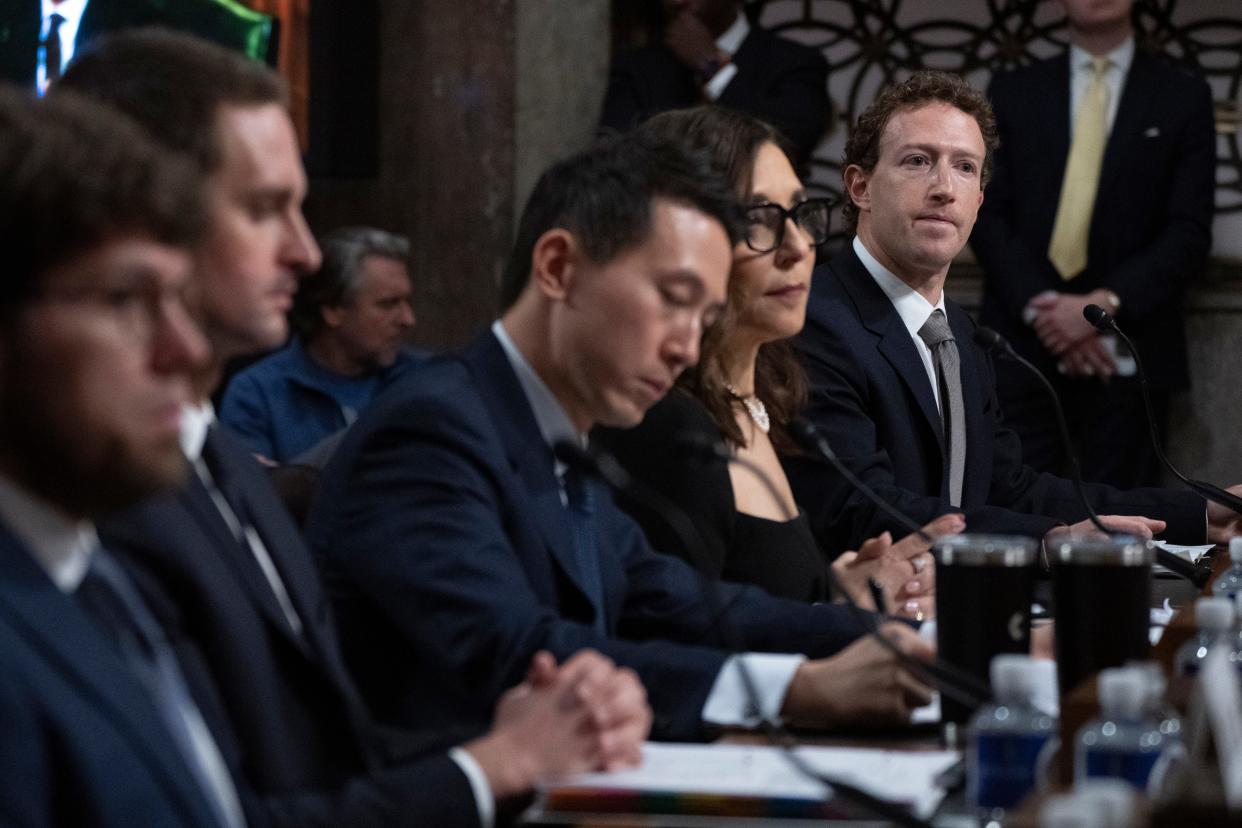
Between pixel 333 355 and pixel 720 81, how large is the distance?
1.34 m

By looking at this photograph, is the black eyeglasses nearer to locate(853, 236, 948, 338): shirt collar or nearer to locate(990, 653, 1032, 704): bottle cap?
locate(853, 236, 948, 338): shirt collar

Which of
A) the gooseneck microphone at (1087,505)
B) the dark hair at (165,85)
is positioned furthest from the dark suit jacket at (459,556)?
the gooseneck microphone at (1087,505)

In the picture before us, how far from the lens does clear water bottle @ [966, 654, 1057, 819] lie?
5.28 feet

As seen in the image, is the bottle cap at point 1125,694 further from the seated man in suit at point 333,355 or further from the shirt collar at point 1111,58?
the shirt collar at point 1111,58

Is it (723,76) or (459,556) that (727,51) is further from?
(459,556)

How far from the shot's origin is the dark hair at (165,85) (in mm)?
1771

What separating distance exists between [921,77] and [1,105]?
286 cm

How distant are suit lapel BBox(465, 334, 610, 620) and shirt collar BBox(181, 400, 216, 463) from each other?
42 centimetres

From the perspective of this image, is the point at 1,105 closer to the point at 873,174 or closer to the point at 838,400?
the point at 838,400

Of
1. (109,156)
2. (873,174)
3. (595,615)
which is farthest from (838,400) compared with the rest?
(109,156)

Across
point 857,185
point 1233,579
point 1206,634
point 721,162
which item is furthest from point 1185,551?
point 1206,634

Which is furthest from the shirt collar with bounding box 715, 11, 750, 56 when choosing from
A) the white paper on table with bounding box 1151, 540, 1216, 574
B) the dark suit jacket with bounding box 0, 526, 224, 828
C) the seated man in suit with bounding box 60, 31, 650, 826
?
the dark suit jacket with bounding box 0, 526, 224, 828

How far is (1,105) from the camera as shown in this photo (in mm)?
1327

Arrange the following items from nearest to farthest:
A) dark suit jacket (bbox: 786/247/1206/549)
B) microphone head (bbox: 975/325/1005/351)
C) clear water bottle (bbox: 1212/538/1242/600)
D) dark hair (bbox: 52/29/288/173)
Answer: dark hair (bbox: 52/29/288/173) < clear water bottle (bbox: 1212/538/1242/600) < microphone head (bbox: 975/325/1005/351) < dark suit jacket (bbox: 786/247/1206/549)
